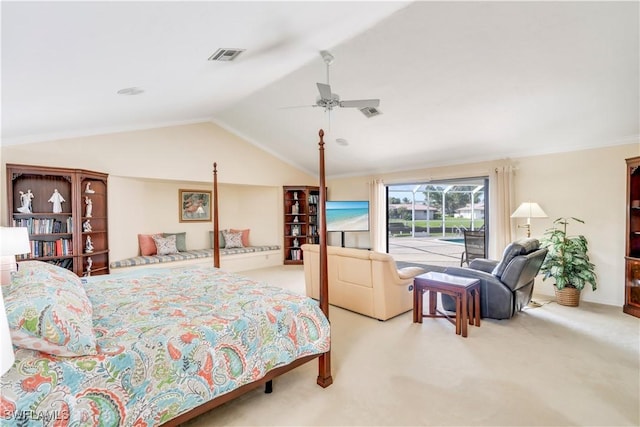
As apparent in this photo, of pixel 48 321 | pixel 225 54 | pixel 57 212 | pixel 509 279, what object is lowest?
pixel 509 279

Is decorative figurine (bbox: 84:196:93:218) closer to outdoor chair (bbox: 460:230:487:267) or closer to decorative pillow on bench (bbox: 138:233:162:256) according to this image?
decorative pillow on bench (bbox: 138:233:162:256)

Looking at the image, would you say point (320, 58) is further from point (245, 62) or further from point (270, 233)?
point (270, 233)

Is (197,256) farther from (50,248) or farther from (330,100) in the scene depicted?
(330,100)

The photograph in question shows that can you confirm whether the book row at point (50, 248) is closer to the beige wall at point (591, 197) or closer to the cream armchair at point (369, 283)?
the cream armchair at point (369, 283)

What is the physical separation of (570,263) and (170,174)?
6375mm

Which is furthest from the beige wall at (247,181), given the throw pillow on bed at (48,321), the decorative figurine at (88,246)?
the throw pillow on bed at (48,321)

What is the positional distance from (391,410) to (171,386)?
1.39 m

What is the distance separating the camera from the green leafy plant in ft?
13.0

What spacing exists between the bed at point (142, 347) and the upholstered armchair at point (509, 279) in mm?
2223

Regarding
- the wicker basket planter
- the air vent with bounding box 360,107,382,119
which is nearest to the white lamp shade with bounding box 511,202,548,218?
the wicker basket planter

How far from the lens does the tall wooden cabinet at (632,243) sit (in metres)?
3.66

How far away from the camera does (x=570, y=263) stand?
404cm

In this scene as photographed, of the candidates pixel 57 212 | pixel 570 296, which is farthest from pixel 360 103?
pixel 57 212

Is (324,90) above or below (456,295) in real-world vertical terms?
above
